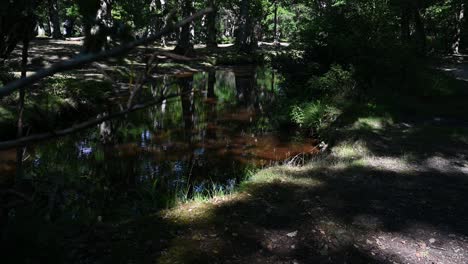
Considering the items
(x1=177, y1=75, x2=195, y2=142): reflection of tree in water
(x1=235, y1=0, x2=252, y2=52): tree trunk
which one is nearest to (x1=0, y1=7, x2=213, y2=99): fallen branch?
(x1=177, y1=75, x2=195, y2=142): reflection of tree in water

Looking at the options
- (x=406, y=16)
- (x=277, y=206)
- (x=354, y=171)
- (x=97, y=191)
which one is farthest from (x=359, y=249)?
(x=406, y=16)

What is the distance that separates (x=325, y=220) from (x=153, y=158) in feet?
16.9

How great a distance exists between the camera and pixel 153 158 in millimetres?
9180

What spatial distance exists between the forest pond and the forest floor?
79 centimetres

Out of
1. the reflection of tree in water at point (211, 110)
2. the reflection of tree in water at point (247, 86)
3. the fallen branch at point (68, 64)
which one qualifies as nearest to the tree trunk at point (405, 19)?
the reflection of tree in water at point (247, 86)

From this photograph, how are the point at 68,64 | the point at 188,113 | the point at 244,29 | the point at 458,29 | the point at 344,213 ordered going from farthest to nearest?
the point at 244,29 < the point at 458,29 < the point at 188,113 < the point at 344,213 < the point at 68,64

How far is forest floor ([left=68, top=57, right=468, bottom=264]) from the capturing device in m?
4.11

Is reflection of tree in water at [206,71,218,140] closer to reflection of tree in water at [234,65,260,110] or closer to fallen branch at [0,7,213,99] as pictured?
reflection of tree in water at [234,65,260,110]

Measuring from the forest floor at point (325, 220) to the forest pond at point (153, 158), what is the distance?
2.59ft

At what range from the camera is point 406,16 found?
25.6m

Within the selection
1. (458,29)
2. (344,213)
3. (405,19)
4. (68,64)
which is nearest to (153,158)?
(344,213)

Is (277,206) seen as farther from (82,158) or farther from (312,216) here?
(82,158)

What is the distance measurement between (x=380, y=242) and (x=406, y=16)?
2418 cm

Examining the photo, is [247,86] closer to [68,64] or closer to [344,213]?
[344,213]
